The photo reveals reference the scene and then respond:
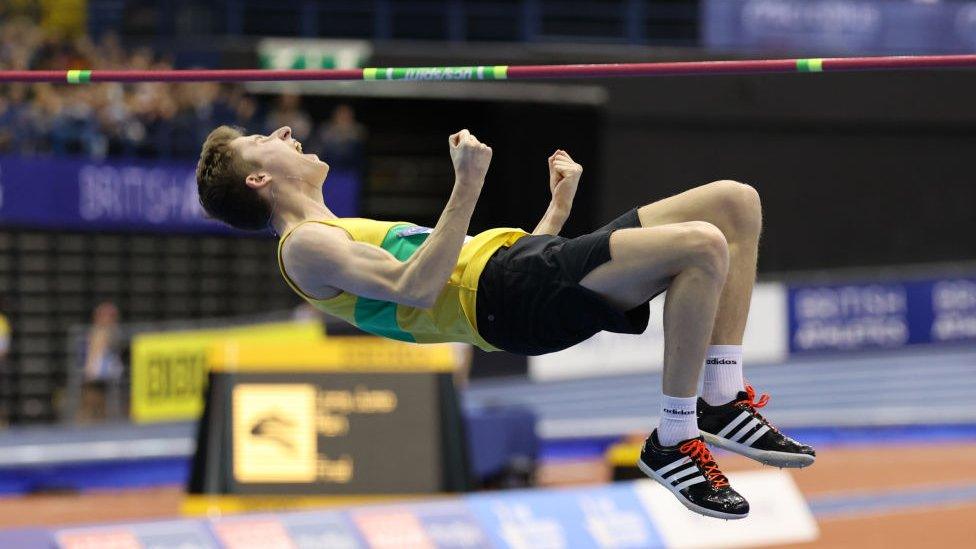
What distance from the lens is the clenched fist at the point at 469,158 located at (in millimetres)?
4848

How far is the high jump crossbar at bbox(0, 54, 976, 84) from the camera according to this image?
522 cm

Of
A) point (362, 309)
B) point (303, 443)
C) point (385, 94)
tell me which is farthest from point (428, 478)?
point (385, 94)

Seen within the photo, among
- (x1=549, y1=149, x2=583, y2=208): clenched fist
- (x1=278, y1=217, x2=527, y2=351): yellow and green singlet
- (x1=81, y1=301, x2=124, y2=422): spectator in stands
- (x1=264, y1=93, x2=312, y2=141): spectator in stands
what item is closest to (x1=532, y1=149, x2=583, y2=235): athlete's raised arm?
(x1=549, y1=149, x2=583, y2=208): clenched fist

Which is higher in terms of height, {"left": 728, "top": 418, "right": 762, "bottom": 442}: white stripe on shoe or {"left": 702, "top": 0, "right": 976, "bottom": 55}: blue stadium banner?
{"left": 702, "top": 0, "right": 976, "bottom": 55}: blue stadium banner

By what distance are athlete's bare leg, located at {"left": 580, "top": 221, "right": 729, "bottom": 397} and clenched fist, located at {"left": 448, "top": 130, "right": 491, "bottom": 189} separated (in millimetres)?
494

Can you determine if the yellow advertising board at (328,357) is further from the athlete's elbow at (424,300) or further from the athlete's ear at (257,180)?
the athlete's elbow at (424,300)

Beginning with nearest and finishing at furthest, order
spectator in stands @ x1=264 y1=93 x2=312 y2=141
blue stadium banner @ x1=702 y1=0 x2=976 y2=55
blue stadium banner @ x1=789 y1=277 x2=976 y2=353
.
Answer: spectator in stands @ x1=264 y1=93 x2=312 y2=141
blue stadium banner @ x1=789 y1=277 x2=976 y2=353
blue stadium banner @ x1=702 y1=0 x2=976 y2=55

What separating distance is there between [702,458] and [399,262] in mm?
1198

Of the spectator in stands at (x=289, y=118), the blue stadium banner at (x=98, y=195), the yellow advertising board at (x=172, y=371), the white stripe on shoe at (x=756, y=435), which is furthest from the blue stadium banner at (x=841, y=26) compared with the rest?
the white stripe on shoe at (x=756, y=435)

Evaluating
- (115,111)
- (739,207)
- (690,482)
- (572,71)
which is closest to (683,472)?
(690,482)

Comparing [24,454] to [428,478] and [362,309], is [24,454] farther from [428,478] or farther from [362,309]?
[362,309]

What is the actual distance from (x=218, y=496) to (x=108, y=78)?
4.76 metres

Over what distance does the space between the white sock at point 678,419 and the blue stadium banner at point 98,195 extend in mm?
12884

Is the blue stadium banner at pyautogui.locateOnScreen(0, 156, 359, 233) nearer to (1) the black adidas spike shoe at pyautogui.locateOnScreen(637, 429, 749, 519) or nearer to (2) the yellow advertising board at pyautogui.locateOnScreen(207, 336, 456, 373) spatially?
(2) the yellow advertising board at pyautogui.locateOnScreen(207, 336, 456, 373)
